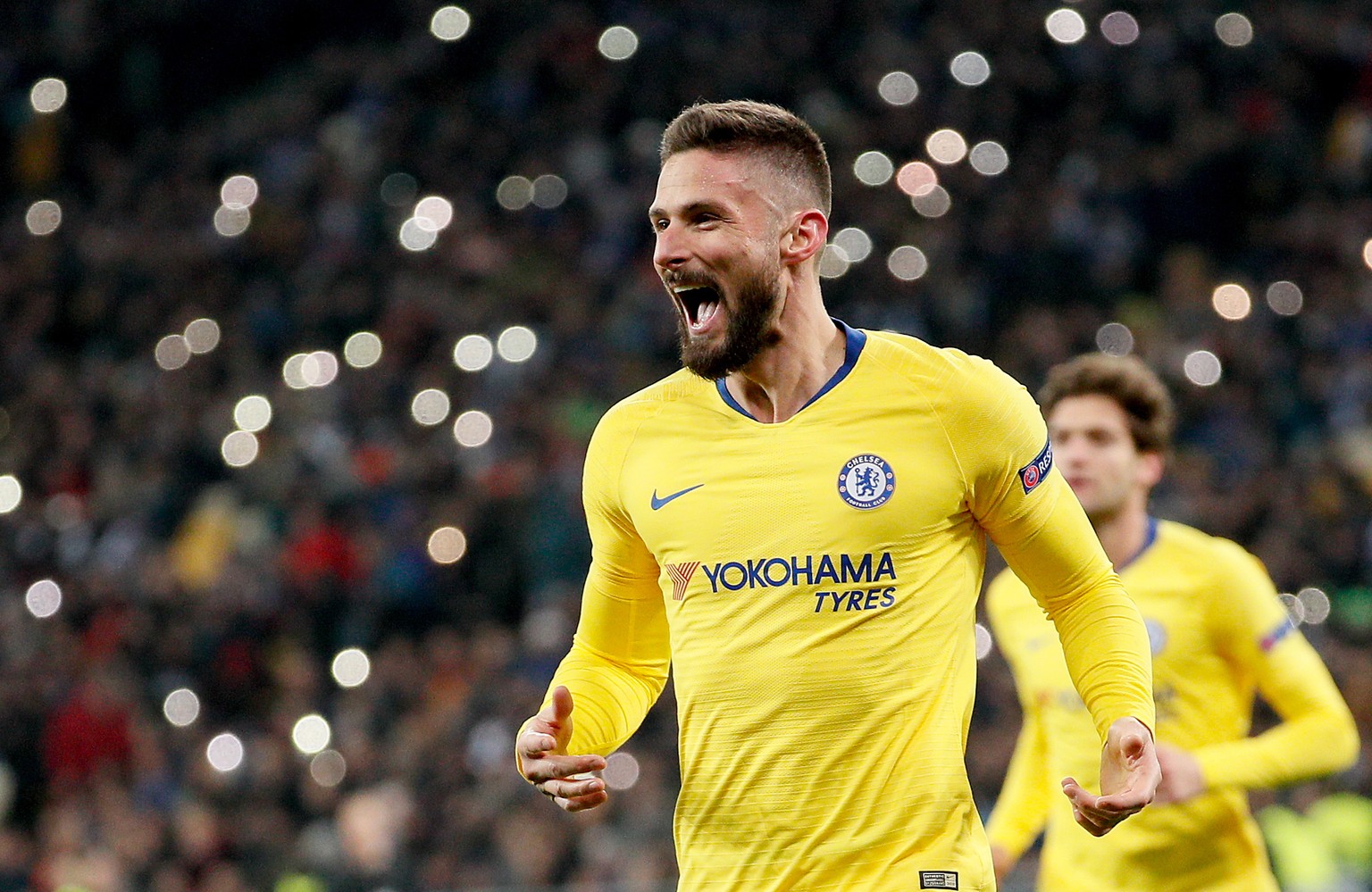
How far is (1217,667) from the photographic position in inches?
184

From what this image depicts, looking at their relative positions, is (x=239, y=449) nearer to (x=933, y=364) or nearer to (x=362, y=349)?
(x=362, y=349)

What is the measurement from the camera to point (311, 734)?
1069cm

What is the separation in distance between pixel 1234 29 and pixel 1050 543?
11.9m

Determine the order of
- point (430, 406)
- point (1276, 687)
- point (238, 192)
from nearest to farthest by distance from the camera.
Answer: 1. point (1276, 687)
2. point (430, 406)
3. point (238, 192)

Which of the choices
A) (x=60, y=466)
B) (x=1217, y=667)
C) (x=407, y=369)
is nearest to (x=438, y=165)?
(x=407, y=369)

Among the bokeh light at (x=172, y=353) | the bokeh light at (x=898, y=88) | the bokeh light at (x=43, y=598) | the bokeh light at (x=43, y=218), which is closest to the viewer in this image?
the bokeh light at (x=43, y=598)

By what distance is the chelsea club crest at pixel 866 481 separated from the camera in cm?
323

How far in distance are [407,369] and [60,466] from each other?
272 centimetres

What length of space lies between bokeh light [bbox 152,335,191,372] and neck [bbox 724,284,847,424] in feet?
37.3

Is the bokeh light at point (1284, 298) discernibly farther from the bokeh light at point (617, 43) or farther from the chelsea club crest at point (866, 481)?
the chelsea club crest at point (866, 481)

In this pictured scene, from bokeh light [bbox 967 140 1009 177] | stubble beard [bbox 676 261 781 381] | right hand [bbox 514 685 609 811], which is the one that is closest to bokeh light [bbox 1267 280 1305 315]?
bokeh light [bbox 967 140 1009 177]

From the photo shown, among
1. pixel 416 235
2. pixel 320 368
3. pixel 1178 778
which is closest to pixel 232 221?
pixel 416 235

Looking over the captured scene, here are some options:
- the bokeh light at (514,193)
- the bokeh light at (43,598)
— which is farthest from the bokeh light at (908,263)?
the bokeh light at (43,598)

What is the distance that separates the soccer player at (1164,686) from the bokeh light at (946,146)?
9216 mm
